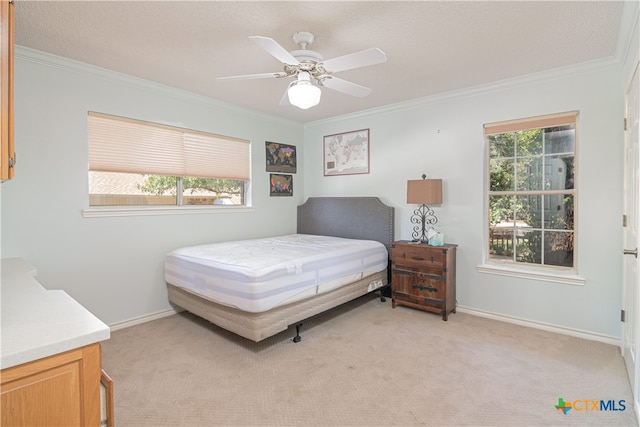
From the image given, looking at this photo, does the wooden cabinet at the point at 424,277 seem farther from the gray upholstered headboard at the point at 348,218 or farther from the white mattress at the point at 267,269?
the gray upholstered headboard at the point at 348,218

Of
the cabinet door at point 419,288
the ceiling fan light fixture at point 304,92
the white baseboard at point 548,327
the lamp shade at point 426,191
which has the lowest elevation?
the white baseboard at point 548,327

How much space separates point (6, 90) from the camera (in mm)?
1150

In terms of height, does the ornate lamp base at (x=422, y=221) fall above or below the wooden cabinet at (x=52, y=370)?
above

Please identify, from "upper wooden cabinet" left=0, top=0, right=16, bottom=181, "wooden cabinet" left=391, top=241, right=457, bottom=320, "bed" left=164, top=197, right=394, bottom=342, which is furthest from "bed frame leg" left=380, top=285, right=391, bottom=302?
"upper wooden cabinet" left=0, top=0, right=16, bottom=181

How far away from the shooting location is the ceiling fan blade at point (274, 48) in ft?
6.01

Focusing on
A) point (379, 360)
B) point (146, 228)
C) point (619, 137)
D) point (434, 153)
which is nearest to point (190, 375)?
point (379, 360)

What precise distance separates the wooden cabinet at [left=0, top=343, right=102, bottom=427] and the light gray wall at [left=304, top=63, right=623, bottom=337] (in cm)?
355

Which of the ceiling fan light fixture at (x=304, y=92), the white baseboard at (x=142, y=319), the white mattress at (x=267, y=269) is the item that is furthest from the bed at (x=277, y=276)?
the ceiling fan light fixture at (x=304, y=92)

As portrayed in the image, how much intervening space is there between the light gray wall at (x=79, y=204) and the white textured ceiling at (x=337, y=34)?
9.4 inches

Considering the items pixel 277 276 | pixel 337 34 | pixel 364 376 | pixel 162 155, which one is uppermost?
pixel 337 34

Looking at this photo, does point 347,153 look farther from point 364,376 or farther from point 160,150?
point 364,376

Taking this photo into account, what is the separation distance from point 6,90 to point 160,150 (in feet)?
8.19

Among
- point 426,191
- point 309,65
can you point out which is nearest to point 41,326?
point 309,65

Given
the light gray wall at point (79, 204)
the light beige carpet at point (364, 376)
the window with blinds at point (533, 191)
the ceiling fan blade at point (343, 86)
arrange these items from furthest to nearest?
1. the window with blinds at point (533, 191)
2. the light gray wall at point (79, 204)
3. the ceiling fan blade at point (343, 86)
4. the light beige carpet at point (364, 376)
